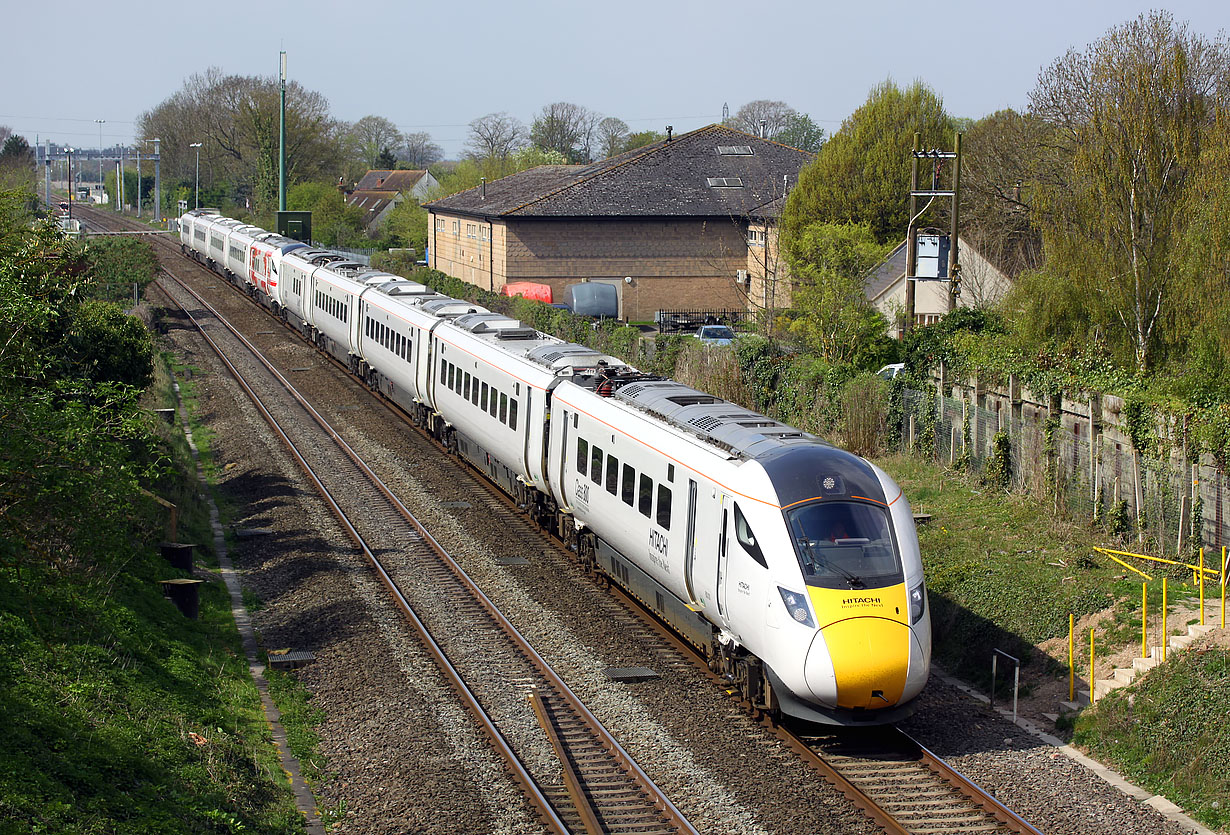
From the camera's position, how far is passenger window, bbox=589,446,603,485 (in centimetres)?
1583

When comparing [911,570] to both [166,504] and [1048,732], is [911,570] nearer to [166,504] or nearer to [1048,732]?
[1048,732]

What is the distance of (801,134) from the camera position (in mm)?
137500

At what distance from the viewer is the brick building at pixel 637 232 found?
1970 inches

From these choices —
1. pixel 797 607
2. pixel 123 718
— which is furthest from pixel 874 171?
pixel 123 718

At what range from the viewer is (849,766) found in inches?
437

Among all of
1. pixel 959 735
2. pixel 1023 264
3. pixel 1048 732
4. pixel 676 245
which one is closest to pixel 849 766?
pixel 959 735

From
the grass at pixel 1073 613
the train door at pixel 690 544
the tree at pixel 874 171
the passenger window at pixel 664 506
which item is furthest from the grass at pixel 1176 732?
the tree at pixel 874 171

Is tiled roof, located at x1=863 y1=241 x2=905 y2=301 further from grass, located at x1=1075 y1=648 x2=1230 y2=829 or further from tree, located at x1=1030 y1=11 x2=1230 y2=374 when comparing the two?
grass, located at x1=1075 y1=648 x2=1230 y2=829

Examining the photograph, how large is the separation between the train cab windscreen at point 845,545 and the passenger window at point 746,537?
43 centimetres

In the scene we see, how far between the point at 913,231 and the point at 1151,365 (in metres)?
6.51

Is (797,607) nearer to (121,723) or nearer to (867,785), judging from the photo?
(867,785)

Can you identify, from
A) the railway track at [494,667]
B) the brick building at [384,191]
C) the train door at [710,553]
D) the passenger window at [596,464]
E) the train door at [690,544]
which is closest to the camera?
the railway track at [494,667]

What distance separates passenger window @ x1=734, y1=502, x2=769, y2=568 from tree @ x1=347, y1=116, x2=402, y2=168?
134m

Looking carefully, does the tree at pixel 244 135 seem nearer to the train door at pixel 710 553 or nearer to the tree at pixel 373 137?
the tree at pixel 373 137
